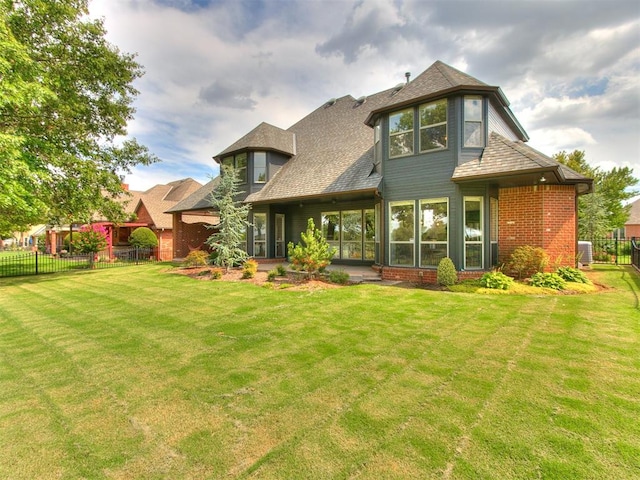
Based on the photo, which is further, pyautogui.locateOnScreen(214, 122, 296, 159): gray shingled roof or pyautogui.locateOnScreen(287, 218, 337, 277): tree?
pyautogui.locateOnScreen(214, 122, 296, 159): gray shingled roof

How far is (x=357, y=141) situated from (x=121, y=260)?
18.5 metres

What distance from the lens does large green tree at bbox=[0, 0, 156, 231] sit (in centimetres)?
893

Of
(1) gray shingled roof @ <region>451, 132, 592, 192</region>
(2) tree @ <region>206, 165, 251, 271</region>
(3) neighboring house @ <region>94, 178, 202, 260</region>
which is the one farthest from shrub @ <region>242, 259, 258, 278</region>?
(3) neighboring house @ <region>94, 178, 202, 260</region>

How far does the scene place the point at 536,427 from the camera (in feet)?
8.86

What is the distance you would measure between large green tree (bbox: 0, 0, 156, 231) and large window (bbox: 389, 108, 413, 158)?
11.1 metres

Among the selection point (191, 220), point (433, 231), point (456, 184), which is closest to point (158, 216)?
point (191, 220)

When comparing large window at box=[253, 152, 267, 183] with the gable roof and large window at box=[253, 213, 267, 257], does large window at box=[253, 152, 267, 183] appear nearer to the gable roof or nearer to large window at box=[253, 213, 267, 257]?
large window at box=[253, 213, 267, 257]

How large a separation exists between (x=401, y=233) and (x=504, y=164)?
372 centimetres

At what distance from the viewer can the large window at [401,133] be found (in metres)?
10.4

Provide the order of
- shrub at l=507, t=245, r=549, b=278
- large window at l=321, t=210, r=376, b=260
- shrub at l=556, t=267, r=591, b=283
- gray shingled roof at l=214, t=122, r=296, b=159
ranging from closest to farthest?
shrub at l=556, t=267, r=591, b=283 < shrub at l=507, t=245, r=549, b=278 < large window at l=321, t=210, r=376, b=260 < gray shingled roof at l=214, t=122, r=296, b=159

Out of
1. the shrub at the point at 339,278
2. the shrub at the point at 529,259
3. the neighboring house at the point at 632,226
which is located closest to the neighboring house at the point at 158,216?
the shrub at the point at 339,278

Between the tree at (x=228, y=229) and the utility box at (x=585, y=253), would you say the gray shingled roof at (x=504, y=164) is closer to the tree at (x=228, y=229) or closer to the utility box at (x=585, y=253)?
the utility box at (x=585, y=253)

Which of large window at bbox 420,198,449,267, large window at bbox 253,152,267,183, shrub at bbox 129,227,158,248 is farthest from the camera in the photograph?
shrub at bbox 129,227,158,248

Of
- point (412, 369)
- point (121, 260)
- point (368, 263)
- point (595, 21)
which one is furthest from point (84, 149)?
point (595, 21)
